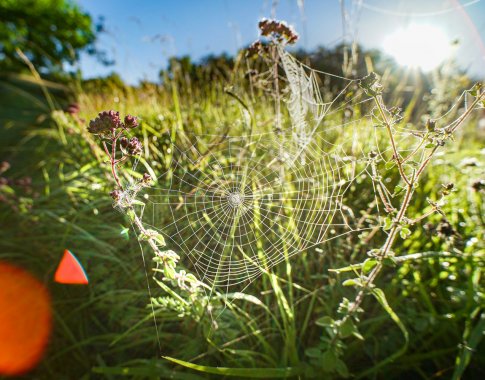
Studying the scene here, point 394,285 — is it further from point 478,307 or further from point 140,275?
point 140,275

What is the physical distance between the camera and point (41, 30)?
22.0 meters

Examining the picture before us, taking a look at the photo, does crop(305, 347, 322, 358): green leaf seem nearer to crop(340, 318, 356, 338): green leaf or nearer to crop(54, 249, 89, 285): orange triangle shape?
crop(340, 318, 356, 338): green leaf

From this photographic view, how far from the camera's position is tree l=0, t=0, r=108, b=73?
63.0 ft

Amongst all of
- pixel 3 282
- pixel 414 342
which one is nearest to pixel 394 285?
pixel 414 342

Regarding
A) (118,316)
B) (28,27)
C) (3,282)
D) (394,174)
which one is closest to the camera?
(118,316)

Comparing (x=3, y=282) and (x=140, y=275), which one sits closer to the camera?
(x=140, y=275)

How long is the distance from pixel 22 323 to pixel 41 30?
82.4 ft

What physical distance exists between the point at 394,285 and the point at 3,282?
2346 mm

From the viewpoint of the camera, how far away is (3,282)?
227 centimetres

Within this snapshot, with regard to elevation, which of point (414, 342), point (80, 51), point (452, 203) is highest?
point (80, 51)

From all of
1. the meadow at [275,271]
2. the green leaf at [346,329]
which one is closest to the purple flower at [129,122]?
the meadow at [275,271]

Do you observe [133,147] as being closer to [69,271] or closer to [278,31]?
[278,31]

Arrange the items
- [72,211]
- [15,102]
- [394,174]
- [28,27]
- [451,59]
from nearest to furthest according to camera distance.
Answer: [72,211]
[394,174]
[451,59]
[15,102]
[28,27]

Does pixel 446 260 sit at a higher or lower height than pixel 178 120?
lower
